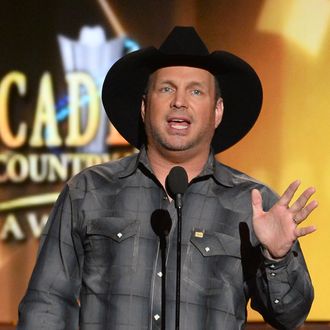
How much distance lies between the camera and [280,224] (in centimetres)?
303

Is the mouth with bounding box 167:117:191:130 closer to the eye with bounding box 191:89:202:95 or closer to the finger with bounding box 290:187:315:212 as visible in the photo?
the eye with bounding box 191:89:202:95

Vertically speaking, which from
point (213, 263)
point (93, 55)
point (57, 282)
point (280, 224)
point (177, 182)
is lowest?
point (57, 282)

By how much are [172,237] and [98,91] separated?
3.11 metres

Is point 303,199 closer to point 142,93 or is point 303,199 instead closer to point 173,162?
point 173,162

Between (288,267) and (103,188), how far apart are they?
0.66 meters

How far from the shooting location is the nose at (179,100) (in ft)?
10.7

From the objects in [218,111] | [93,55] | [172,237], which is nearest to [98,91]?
[93,55]

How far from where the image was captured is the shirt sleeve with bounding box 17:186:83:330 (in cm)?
321

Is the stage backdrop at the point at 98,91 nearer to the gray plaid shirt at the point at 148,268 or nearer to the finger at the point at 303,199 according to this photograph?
the gray plaid shirt at the point at 148,268

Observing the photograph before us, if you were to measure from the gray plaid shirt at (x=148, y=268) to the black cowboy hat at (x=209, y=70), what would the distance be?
0.32 metres

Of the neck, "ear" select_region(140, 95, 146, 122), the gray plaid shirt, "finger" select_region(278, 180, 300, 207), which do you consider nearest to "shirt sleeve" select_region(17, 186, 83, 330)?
the gray plaid shirt

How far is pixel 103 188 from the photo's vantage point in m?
3.36

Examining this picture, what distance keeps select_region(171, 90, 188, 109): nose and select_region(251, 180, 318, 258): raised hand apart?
413 millimetres

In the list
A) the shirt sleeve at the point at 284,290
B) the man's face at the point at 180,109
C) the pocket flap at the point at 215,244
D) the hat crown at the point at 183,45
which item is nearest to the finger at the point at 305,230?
the shirt sleeve at the point at 284,290
